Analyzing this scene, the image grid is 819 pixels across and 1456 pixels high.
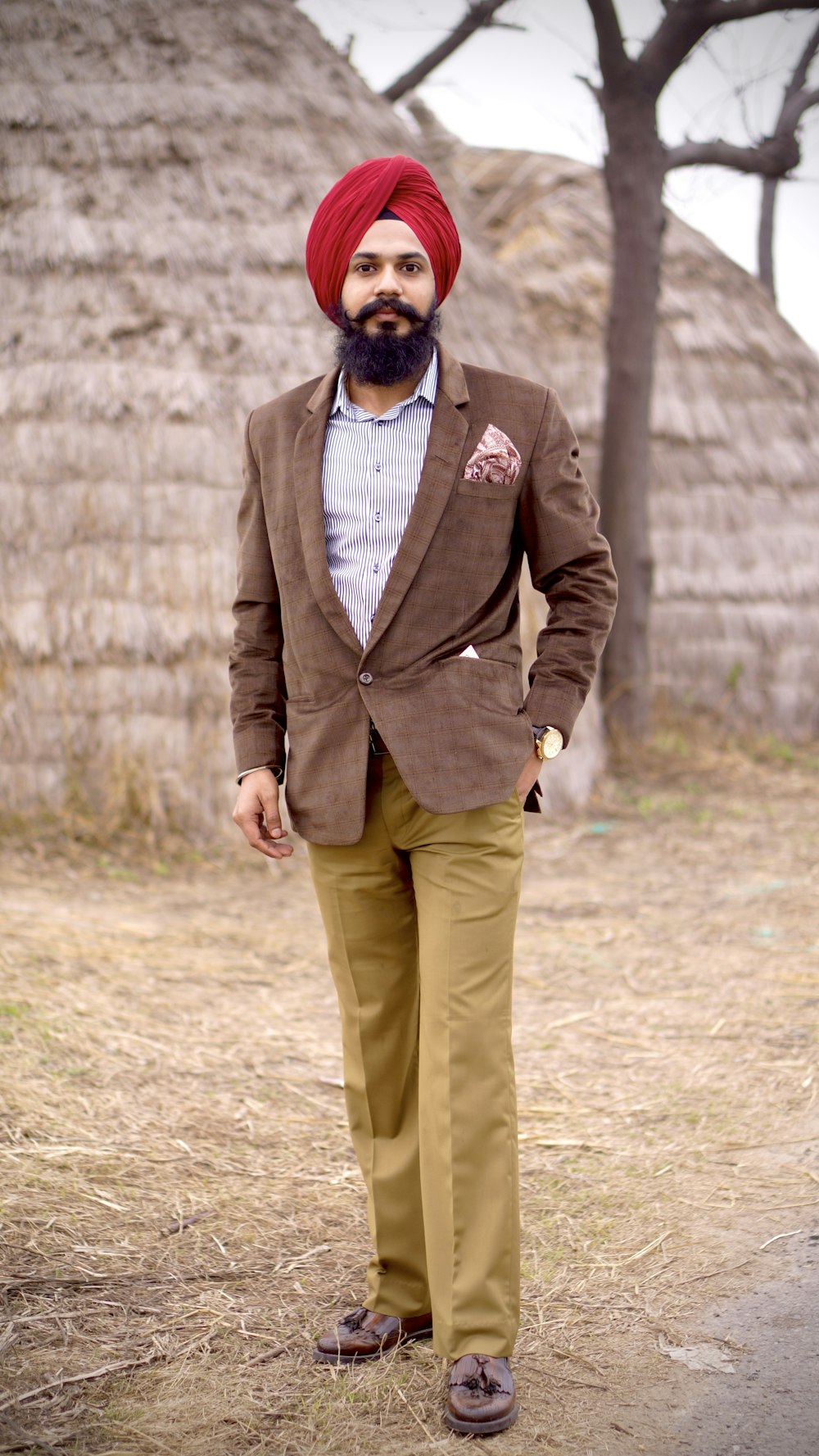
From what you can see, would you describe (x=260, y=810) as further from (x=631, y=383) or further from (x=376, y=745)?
(x=631, y=383)

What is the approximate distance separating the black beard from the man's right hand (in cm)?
70

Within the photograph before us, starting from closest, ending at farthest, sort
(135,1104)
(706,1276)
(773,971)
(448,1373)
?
(448,1373)
(706,1276)
(135,1104)
(773,971)

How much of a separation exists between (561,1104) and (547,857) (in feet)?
9.68

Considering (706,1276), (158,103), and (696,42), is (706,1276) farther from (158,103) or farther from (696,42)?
(696,42)

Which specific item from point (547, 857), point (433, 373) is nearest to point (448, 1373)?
point (433, 373)

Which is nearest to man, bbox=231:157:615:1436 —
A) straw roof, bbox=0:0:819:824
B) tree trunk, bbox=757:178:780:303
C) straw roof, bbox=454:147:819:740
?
straw roof, bbox=0:0:819:824

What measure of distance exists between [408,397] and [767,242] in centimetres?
1234

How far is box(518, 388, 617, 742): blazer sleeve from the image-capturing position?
7.39ft

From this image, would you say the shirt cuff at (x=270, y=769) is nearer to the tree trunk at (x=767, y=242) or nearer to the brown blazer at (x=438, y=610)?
the brown blazer at (x=438, y=610)

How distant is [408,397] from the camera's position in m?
2.31

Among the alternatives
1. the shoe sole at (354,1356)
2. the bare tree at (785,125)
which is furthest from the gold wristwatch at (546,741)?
the bare tree at (785,125)

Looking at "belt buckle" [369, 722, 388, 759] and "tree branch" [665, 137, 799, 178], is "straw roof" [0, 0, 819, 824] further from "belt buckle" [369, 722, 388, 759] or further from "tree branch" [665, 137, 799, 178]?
"belt buckle" [369, 722, 388, 759]

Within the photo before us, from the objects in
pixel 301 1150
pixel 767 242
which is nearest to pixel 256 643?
pixel 301 1150

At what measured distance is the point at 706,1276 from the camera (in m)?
2.70
